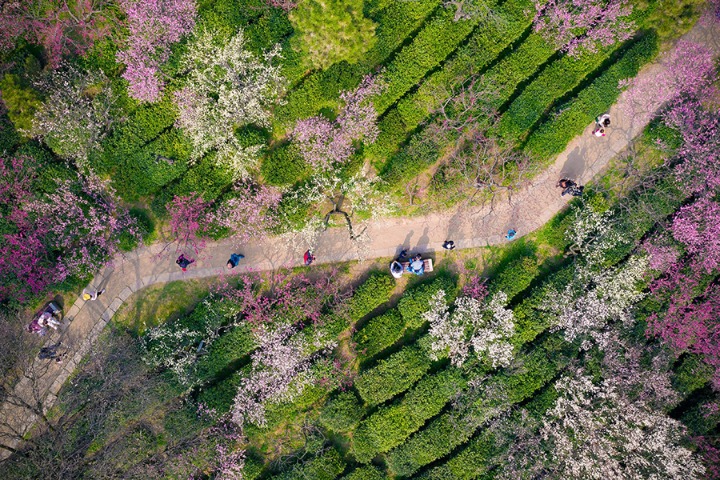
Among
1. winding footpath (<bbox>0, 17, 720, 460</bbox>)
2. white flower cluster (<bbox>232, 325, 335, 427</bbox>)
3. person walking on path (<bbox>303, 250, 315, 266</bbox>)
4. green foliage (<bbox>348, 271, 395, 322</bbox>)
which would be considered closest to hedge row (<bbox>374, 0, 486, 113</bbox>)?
winding footpath (<bbox>0, 17, 720, 460</bbox>)

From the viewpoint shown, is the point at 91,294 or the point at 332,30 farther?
the point at 91,294

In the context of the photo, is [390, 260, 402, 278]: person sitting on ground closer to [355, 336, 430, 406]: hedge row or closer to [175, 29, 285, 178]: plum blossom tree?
[355, 336, 430, 406]: hedge row

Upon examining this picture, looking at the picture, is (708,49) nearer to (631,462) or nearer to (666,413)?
(666,413)

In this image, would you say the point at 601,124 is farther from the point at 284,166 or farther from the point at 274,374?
the point at 274,374

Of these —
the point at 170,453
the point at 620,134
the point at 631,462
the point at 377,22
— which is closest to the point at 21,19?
the point at 377,22

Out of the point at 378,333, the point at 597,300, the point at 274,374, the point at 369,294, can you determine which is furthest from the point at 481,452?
the point at 274,374
